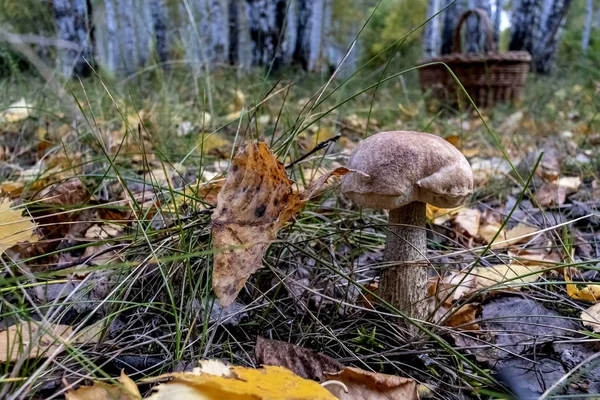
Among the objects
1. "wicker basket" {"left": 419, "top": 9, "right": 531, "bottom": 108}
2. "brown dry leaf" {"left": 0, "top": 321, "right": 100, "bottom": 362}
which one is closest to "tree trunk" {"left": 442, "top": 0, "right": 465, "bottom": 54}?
"wicker basket" {"left": 419, "top": 9, "right": 531, "bottom": 108}

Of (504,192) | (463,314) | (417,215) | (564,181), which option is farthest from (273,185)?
(564,181)

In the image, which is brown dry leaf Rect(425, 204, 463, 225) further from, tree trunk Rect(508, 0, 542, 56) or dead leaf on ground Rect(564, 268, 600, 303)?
tree trunk Rect(508, 0, 542, 56)

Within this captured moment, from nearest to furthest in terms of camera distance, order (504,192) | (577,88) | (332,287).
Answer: (332,287)
(504,192)
(577,88)

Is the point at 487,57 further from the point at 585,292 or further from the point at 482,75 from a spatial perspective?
the point at 585,292

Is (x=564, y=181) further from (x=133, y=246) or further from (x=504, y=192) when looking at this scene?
(x=133, y=246)

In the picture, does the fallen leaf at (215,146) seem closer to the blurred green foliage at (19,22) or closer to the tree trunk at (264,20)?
the blurred green foliage at (19,22)

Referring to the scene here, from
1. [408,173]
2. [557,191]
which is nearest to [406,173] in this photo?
[408,173]
